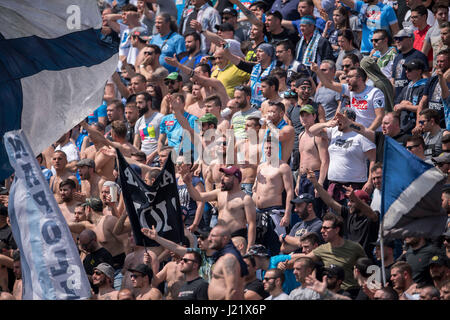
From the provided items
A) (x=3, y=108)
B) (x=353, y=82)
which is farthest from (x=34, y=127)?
(x=353, y=82)

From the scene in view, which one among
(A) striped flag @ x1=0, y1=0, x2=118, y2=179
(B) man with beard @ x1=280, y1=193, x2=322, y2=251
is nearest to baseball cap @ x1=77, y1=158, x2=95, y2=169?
(B) man with beard @ x1=280, y1=193, x2=322, y2=251

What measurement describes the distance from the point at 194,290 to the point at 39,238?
8.20 feet

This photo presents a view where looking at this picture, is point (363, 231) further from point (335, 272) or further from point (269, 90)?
point (269, 90)

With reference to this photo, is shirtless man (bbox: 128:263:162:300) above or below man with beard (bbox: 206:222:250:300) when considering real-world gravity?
below

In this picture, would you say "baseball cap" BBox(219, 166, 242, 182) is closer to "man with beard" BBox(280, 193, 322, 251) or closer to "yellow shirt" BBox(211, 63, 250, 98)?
"man with beard" BBox(280, 193, 322, 251)

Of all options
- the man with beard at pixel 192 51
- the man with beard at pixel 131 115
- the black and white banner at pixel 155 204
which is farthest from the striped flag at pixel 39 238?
the man with beard at pixel 192 51

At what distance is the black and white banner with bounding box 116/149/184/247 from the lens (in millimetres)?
12430

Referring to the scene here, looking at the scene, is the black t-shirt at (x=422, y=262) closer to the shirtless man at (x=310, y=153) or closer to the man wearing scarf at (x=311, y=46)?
the shirtless man at (x=310, y=153)

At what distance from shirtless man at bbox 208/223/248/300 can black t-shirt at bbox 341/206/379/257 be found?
185 cm

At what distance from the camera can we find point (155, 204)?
40.9 ft

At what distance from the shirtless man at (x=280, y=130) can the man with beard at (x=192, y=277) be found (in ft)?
8.76

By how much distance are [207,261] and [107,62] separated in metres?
2.87

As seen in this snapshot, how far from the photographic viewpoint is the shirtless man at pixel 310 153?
1391 cm

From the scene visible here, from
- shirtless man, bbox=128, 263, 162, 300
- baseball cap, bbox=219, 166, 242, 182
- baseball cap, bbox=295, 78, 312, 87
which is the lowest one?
shirtless man, bbox=128, 263, 162, 300
